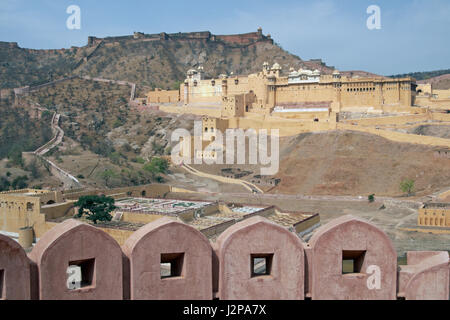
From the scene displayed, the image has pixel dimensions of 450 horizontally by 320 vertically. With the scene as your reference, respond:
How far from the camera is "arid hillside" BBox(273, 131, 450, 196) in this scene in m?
37.7

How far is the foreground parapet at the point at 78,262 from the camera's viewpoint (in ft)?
21.1

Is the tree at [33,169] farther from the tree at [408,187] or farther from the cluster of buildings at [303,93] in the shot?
the tree at [408,187]

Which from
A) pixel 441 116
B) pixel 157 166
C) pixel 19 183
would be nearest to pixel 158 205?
pixel 19 183

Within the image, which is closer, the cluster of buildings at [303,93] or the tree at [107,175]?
the tree at [107,175]

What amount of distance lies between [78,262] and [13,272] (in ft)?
2.81

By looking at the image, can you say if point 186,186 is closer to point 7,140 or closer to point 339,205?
point 339,205

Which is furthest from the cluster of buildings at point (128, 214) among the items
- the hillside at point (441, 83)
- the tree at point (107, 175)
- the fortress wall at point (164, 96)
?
the hillside at point (441, 83)

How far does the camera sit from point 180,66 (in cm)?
9938

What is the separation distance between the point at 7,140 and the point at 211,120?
2238cm

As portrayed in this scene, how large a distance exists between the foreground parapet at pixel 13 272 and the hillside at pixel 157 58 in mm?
83857

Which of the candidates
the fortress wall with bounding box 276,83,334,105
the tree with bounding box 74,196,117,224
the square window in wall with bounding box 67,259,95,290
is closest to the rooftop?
the tree with bounding box 74,196,117,224

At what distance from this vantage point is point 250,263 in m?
6.91

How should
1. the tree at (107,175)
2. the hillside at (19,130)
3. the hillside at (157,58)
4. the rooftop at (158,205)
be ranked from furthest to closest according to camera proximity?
the hillside at (157,58) → the hillside at (19,130) → the tree at (107,175) → the rooftop at (158,205)

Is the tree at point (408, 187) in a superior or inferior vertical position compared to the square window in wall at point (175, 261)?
inferior
